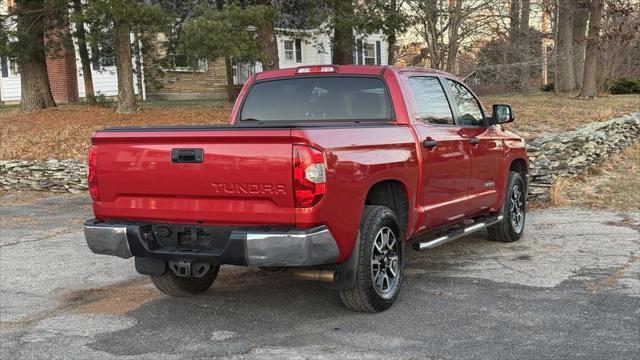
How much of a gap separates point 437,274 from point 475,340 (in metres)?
1.84

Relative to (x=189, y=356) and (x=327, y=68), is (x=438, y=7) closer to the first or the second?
(x=327, y=68)

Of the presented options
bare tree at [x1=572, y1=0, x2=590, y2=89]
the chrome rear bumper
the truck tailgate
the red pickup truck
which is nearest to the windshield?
the red pickup truck

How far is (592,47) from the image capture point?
20797 millimetres

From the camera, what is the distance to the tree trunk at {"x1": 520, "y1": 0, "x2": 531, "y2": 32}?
16.6 metres

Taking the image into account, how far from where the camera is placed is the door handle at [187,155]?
4.52 m

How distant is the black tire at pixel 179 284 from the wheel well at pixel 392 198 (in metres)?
1.52

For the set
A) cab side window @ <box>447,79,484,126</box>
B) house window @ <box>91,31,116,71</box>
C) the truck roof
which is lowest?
cab side window @ <box>447,79,484,126</box>

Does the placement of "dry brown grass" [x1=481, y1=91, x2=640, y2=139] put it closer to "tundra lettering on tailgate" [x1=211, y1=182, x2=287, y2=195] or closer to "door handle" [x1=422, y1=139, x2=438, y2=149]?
"door handle" [x1=422, y1=139, x2=438, y2=149]

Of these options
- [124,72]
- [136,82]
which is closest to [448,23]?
[124,72]

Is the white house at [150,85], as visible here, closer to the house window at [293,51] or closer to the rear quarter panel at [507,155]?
the house window at [293,51]

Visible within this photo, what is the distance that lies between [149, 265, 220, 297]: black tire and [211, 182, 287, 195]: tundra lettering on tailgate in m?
1.29

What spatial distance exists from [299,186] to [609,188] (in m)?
7.90

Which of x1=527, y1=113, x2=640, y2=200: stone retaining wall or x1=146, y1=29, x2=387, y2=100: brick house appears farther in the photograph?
x1=146, y1=29, x2=387, y2=100: brick house

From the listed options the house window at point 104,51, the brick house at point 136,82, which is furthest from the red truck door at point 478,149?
the brick house at point 136,82
